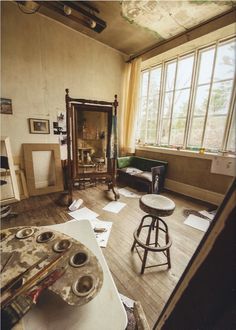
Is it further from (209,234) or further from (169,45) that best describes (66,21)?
(209,234)

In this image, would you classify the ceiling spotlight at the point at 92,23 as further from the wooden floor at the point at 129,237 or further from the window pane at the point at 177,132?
the wooden floor at the point at 129,237

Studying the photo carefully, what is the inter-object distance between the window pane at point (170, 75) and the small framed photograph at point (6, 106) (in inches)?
123

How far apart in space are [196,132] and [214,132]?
321 mm

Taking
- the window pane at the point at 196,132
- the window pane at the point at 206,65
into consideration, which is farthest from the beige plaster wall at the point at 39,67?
the window pane at the point at 196,132

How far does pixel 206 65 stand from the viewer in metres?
2.82

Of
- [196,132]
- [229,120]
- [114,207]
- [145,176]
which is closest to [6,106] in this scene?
[114,207]

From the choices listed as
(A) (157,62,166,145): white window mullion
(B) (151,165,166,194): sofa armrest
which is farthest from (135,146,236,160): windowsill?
(B) (151,165,166,194): sofa armrest

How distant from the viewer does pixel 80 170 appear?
2.62m

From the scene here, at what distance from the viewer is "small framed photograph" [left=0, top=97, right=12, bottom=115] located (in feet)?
8.18

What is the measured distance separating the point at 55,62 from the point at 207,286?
364cm

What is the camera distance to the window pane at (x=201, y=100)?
2.85 metres

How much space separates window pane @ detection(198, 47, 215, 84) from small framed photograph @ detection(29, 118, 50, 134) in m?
3.05

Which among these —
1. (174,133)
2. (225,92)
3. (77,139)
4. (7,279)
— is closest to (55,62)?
(77,139)

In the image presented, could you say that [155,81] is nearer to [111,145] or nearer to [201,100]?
[201,100]
